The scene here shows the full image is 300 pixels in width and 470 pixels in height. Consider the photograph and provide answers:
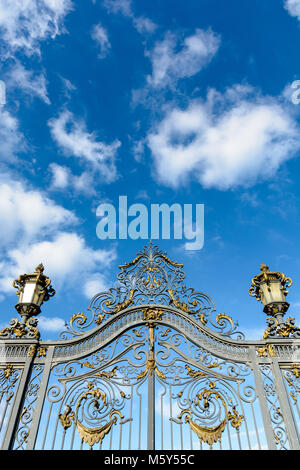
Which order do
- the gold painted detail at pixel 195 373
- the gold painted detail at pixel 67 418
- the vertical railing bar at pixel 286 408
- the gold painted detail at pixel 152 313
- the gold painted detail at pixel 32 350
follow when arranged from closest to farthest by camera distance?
1. the vertical railing bar at pixel 286 408
2. the gold painted detail at pixel 67 418
3. the gold painted detail at pixel 195 373
4. the gold painted detail at pixel 32 350
5. the gold painted detail at pixel 152 313

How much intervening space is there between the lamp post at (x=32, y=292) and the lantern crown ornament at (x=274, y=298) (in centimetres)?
331

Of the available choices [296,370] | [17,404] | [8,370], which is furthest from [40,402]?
[296,370]

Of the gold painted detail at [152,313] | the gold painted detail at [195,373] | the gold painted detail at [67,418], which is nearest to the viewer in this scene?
the gold painted detail at [67,418]

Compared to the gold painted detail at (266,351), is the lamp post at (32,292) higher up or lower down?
higher up

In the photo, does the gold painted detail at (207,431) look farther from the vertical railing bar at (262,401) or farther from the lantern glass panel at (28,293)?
the lantern glass panel at (28,293)

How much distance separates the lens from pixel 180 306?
460 cm

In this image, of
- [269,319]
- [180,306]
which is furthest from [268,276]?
[180,306]

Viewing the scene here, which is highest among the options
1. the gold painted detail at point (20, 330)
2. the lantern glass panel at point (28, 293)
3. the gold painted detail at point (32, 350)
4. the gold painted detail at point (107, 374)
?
the lantern glass panel at point (28, 293)

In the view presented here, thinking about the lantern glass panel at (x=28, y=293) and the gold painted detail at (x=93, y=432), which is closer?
the gold painted detail at (x=93, y=432)

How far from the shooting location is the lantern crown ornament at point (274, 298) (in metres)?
4.42

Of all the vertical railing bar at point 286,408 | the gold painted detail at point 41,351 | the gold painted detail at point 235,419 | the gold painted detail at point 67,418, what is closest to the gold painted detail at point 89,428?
the gold painted detail at point 67,418
